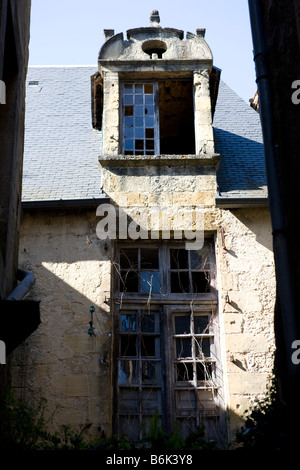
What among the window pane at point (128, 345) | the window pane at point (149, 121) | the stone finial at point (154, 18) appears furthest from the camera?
the stone finial at point (154, 18)

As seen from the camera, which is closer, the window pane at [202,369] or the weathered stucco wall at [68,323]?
the weathered stucco wall at [68,323]

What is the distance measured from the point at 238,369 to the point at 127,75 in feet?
12.9

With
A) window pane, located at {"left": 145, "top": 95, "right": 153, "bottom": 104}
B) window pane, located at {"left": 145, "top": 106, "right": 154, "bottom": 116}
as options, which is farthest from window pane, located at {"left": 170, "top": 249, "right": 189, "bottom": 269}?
window pane, located at {"left": 145, "top": 95, "right": 153, "bottom": 104}

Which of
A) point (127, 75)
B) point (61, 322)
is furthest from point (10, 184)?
point (127, 75)

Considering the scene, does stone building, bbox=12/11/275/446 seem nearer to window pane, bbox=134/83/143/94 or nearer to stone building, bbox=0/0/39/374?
window pane, bbox=134/83/143/94

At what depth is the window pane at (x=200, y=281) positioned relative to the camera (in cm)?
725

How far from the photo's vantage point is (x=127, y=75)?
825cm

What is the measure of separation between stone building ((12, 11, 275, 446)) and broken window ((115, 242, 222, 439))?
12 mm

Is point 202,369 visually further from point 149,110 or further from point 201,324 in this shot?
point 149,110

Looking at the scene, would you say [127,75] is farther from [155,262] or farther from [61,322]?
[61,322]

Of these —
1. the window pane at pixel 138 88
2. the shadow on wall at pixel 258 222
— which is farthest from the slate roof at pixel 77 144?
the window pane at pixel 138 88

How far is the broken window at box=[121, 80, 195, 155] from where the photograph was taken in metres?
7.98

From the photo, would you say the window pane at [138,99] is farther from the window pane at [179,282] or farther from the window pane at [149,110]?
the window pane at [179,282]

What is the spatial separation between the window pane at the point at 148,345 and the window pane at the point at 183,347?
261 mm
